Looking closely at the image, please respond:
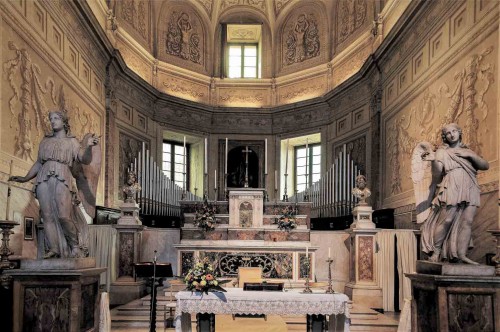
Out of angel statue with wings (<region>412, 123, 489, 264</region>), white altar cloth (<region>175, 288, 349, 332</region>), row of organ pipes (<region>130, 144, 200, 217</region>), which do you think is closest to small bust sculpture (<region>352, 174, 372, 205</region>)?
row of organ pipes (<region>130, 144, 200, 217</region>)

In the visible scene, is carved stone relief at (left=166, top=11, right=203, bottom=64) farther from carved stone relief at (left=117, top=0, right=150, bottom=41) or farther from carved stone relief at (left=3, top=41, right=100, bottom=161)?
carved stone relief at (left=3, top=41, right=100, bottom=161)

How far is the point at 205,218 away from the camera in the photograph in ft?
39.5

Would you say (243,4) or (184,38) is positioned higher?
(243,4)

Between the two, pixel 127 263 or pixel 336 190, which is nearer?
pixel 127 263

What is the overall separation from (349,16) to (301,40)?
2446mm

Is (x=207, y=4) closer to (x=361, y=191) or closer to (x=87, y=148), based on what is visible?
(x=361, y=191)

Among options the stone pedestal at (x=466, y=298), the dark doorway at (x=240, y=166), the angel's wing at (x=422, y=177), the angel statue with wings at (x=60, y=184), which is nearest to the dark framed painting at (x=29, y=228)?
the angel statue with wings at (x=60, y=184)

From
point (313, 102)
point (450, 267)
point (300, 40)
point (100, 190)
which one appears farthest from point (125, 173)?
point (450, 267)

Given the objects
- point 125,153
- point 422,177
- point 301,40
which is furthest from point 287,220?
point 301,40

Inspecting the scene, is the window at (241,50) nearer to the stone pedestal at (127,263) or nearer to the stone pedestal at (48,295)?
the stone pedestal at (127,263)

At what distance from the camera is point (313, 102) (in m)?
17.8

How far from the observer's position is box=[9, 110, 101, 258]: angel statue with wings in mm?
6758

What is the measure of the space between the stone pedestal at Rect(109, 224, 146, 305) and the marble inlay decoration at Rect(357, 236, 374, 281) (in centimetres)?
462

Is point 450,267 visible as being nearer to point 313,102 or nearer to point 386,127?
point 386,127
